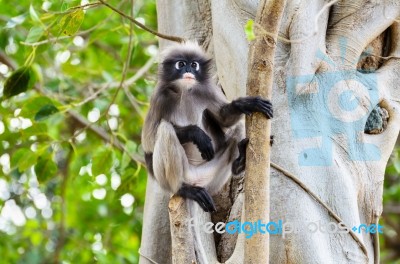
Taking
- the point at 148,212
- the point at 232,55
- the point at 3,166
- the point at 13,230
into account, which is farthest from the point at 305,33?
the point at 13,230

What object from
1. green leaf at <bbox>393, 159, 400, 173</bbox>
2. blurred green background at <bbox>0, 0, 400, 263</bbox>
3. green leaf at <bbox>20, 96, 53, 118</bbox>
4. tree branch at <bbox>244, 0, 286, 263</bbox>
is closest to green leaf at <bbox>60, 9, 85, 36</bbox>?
blurred green background at <bbox>0, 0, 400, 263</bbox>

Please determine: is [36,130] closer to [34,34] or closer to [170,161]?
[34,34]

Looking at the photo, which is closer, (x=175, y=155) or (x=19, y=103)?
(x=175, y=155)

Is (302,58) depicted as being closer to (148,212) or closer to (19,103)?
(148,212)

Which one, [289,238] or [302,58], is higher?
[302,58]

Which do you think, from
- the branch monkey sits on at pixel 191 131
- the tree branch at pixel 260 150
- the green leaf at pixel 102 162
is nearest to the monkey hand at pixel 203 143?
the branch monkey sits on at pixel 191 131

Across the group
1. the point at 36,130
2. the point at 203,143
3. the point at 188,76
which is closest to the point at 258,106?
the point at 203,143

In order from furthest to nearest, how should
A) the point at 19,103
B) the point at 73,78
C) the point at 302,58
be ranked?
the point at 73,78, the point at 19,103, the point at 302,58

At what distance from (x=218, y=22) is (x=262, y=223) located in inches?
64.0

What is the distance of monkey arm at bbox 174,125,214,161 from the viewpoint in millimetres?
3832

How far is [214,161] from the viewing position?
4.03 m

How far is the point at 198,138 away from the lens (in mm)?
3840

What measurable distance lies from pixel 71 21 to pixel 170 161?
97 centimetres

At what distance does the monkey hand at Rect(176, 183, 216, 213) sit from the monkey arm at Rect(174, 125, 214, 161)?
0.27m
